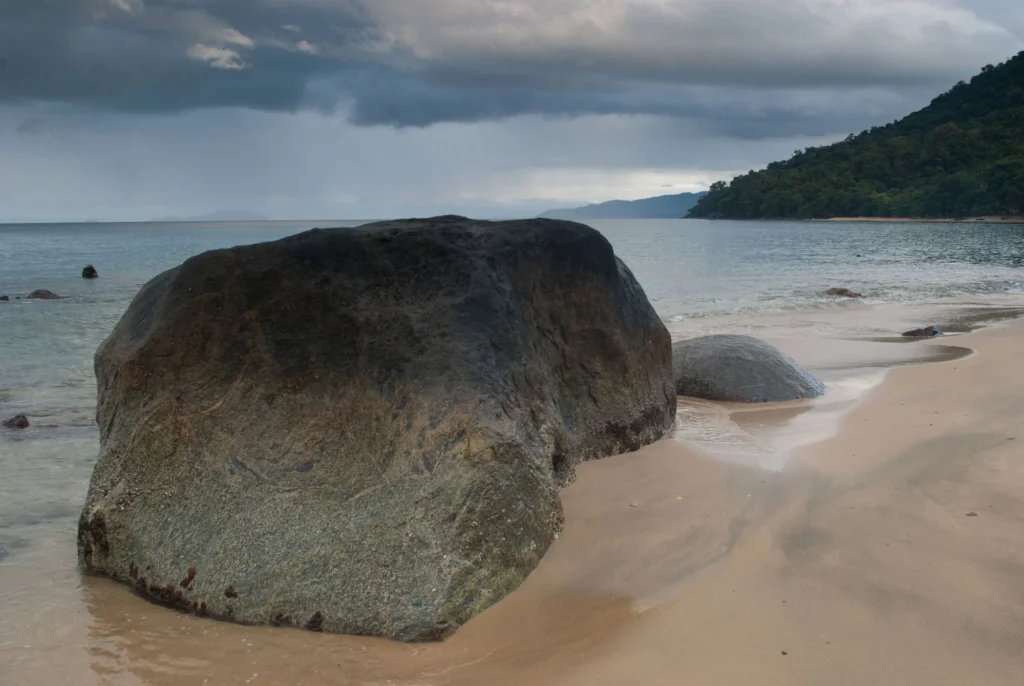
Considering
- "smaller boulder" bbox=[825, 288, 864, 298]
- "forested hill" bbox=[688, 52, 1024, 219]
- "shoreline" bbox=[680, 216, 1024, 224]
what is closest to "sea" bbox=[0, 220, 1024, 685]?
"smaller boulder" bbox=[825, 288, 864, 298]

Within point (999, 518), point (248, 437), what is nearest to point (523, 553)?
point (248, 437)

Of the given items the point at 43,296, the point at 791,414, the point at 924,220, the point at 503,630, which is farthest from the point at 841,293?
the point at 924,220

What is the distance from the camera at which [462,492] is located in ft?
11.5

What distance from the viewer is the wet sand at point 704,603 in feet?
9.87

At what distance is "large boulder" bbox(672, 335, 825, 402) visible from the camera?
729 centimetres

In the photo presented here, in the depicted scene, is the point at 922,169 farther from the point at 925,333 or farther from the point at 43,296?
the point at 43,296

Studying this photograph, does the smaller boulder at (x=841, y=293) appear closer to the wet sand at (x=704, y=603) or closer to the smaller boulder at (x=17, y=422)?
→ the wet sand at (x=704, y=603)

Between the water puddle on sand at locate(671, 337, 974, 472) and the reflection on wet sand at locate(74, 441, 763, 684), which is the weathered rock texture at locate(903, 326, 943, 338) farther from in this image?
the reflection on wet sand at locate(74, 441, 763, 684)

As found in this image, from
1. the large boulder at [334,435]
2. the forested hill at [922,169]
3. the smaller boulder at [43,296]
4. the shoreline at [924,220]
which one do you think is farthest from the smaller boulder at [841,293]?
the shoreline at [924,220]

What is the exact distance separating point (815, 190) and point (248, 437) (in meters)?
120

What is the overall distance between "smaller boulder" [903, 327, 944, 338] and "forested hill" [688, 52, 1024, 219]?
76800 millimetres

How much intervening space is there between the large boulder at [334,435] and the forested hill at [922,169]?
283ft

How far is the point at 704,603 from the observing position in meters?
3.42

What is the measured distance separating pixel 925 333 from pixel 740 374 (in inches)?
222
